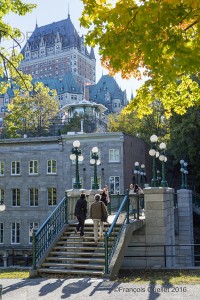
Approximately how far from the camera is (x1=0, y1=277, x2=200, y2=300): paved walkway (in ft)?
35.2

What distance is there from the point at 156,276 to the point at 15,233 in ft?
108

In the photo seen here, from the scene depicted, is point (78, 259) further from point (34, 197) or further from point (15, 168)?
point (15, 168)

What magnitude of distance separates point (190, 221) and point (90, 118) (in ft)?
Answer: 135

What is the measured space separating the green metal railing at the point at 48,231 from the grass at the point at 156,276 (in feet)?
3.01

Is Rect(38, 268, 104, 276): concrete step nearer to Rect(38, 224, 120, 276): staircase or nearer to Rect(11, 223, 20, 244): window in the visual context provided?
Rect(38, 224, 120, 276): staircase

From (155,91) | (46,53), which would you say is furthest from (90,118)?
(46,53)

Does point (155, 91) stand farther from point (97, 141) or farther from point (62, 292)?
point (97, 141)

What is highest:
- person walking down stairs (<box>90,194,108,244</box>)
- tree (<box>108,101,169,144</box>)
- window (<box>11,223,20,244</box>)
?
tree (<box>108,101,169,144</box>)

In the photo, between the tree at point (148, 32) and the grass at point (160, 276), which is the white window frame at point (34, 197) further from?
the tree at point (148, 32)

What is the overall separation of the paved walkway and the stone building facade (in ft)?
97.7

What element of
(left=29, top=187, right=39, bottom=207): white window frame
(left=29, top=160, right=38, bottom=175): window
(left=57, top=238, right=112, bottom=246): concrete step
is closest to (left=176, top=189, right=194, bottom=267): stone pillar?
(left=57, top=238, right=112, bottom=246): concrete step

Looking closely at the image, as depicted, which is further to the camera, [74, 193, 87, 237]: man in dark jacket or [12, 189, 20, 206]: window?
[12, 189, 20, 206]: window

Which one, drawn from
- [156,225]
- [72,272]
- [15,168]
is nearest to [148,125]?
[15,168]

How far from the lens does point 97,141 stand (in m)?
43.2
